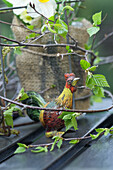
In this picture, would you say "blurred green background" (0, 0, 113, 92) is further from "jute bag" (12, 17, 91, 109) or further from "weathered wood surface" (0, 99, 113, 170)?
"weathered wood surface" (0, 99, 113, 170)

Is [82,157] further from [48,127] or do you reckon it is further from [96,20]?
[96,20]

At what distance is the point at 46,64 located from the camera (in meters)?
0.56

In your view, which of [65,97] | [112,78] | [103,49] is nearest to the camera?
[65,97]

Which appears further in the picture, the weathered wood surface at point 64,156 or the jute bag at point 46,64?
the jute bag at point 46,64

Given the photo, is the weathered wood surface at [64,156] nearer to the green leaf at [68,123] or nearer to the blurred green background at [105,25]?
the green leaf at [68,123]

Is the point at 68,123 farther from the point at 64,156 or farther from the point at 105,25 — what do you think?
the point at 105,25

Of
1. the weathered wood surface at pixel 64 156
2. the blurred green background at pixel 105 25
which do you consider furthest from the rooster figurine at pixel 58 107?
the blurred green background at pixel 105 25

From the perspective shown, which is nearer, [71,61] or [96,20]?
[96,20]

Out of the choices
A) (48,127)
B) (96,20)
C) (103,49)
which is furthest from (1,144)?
(103,49)

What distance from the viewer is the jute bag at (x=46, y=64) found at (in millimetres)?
553

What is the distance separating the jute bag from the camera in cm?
55

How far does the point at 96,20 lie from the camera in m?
0.41

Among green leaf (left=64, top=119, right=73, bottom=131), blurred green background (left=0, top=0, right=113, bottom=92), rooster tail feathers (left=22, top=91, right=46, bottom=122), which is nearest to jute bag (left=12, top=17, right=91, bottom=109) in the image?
rooster tail feathers (left=22, top=91, right=46, bottom=122)

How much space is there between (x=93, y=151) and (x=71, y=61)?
0.27 meters
